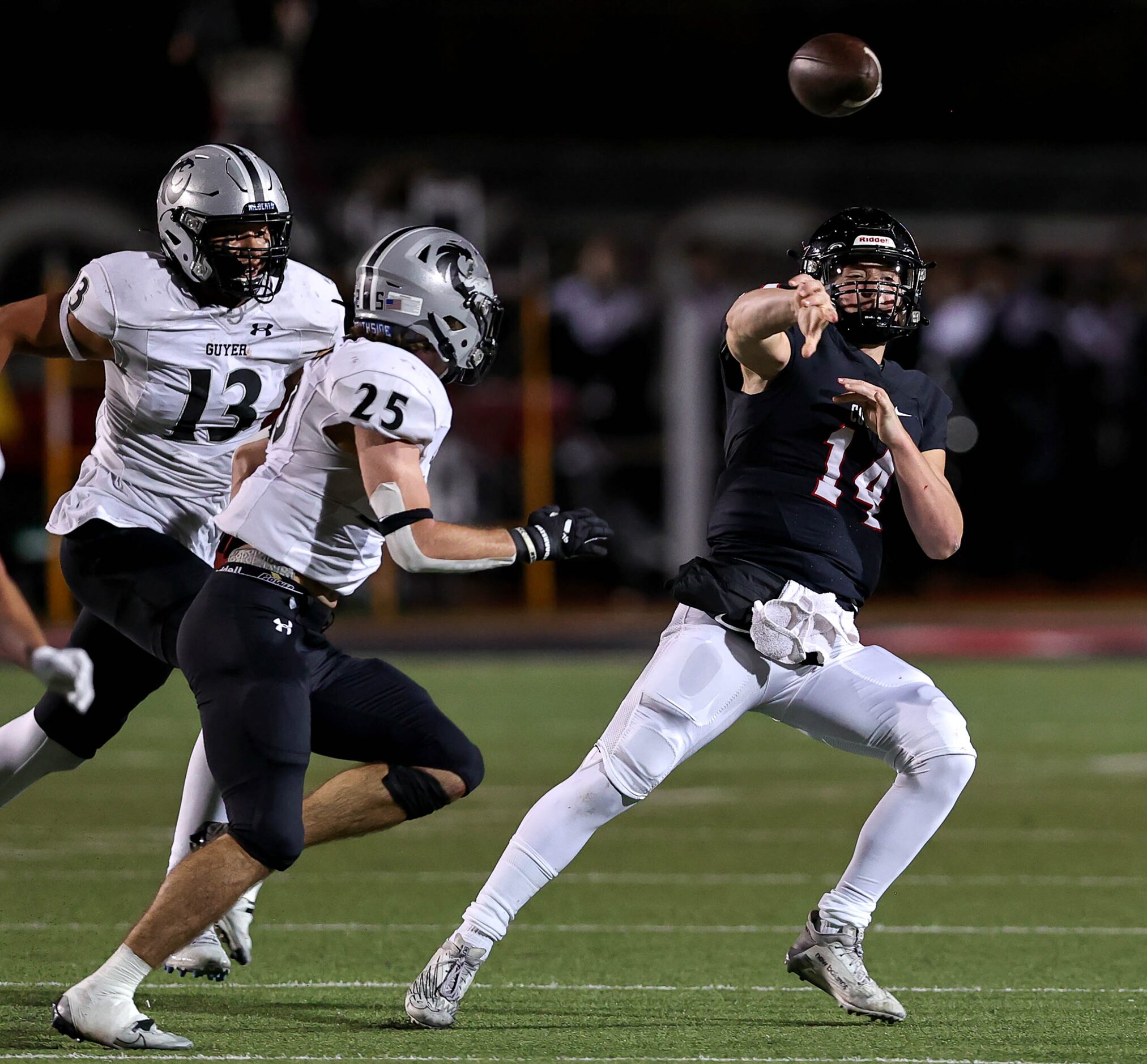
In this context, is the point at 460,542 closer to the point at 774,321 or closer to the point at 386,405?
the point at 386,405

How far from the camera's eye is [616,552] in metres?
14.0

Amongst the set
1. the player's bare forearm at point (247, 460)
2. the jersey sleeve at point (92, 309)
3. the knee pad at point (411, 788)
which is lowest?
the knee pad at point (411, 788)

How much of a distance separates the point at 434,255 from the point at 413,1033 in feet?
5.41

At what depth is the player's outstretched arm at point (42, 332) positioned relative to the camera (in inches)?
192

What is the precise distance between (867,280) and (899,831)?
1.23m

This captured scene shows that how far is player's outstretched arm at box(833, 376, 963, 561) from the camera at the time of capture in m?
4.36

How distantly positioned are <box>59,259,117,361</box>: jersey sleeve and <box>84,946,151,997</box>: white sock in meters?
1.59

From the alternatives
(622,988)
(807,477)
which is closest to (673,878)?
(622,988)

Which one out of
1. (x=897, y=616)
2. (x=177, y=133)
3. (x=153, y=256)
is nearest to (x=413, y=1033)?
(x=153, y=256)

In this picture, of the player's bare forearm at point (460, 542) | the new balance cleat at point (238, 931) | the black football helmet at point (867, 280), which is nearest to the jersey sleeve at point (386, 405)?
the player's bare forearm at point (460, 542)

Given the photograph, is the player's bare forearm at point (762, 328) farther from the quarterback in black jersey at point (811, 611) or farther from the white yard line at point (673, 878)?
the white yard line at point (673, 878)

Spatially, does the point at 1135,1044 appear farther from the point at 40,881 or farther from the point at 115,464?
the point at 40,881

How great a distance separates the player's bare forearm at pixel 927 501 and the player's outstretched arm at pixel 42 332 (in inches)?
76.8

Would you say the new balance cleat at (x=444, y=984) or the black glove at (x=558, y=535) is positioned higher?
the black glove at (x=558, y=535)
